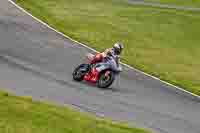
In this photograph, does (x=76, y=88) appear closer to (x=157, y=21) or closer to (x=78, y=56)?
(x=78, y=56)

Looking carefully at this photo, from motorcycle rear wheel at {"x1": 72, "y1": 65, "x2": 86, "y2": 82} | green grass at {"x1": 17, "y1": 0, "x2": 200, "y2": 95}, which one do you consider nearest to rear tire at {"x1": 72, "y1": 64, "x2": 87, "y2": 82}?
motorcycle rear wheel at {"x1": 72, "y1": 65, "x2": 86, "y2": 82}

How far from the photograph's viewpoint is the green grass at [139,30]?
2758cm

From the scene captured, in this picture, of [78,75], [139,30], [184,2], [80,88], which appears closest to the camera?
[80,88]

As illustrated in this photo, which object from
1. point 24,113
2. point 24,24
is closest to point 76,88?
point 24,113

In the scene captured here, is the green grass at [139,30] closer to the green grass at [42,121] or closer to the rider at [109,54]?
the rider at [109,54]

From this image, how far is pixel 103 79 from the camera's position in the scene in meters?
20.8

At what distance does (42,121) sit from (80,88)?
25.7ft

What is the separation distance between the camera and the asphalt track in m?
17.9

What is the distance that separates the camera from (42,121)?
12.3 m

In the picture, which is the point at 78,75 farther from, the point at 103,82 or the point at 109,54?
the point at 109,54

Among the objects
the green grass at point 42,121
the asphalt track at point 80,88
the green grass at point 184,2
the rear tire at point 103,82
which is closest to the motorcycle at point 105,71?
the rear tire at point 103,82

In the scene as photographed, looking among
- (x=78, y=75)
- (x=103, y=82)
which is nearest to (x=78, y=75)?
(x=78, y=75)

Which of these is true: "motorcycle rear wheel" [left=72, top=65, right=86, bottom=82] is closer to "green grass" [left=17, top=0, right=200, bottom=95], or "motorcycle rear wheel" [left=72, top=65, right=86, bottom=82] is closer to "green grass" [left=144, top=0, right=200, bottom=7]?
"green grass" [left=17, top=0, right=200, bottom=95]

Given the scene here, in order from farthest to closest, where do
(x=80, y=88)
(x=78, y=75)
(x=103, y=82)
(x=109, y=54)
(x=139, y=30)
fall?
(x=139, y=30) → (x=78, y=75) → (x=109, y=54) → (x=103, y=82) → (x=80, y=88)
